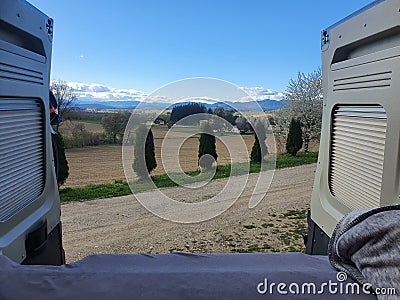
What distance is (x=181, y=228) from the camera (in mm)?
3562

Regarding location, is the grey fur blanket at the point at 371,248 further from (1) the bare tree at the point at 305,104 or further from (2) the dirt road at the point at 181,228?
(1) the bare tree at the point at 305,104

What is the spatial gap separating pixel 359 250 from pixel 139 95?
8.66ft

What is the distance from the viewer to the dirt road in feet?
9.80

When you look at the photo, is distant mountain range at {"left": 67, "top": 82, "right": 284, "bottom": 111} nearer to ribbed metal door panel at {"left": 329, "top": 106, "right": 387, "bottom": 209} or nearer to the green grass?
the green grass

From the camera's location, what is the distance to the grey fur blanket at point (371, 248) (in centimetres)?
58

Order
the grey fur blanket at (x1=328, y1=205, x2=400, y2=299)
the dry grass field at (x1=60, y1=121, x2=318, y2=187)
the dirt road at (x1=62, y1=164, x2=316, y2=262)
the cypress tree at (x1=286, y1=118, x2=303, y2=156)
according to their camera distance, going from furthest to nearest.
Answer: the cypress tree at (x1=286, y1=118, x2=303, y2=156) → the dry grass field at (x1=60, y1=121, x2=318, y2=187) → the dirt road at (x1=62, y1=164, x2=316, y2=262) → the grey fur blanket at (x1=328, y1=205, x2=400, y2=299)

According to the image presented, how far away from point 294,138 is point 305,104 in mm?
1066

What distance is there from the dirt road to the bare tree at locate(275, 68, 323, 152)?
3.90m

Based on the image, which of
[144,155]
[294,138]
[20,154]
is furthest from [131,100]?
[294,138]

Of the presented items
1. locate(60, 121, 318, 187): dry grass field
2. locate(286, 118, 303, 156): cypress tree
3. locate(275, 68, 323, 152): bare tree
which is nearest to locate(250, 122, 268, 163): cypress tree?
locate(60, 121, 318, 187): dry grass field

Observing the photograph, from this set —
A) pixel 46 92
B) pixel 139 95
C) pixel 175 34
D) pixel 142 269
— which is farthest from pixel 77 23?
pixel 142 269

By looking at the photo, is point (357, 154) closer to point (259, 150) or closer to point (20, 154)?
point (20, 154)

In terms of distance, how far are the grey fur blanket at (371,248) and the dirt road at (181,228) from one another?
2271mm

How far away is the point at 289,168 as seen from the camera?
24.1 feet
